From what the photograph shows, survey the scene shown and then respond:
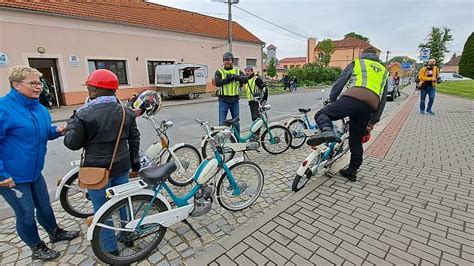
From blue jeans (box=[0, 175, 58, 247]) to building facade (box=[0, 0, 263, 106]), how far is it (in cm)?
1302

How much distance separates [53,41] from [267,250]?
613 inches

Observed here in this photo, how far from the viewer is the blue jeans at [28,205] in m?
2.22

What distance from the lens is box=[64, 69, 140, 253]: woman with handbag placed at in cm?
197

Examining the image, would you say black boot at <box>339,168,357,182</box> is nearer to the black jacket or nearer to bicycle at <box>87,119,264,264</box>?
bicycle at <box>87,119,264,264</box>

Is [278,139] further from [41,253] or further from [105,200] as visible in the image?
[41,253]

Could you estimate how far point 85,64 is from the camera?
14.5 meters

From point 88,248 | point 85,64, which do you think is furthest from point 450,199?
point 85,64

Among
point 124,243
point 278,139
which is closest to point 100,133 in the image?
point 124,243

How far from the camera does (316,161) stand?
3.91m

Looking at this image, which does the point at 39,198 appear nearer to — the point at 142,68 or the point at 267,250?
the point at 267,250

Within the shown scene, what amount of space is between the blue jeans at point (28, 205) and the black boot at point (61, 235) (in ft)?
0.53

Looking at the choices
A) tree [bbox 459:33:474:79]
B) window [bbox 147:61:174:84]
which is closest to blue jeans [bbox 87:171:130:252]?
window [bbox 147:61:174:84]

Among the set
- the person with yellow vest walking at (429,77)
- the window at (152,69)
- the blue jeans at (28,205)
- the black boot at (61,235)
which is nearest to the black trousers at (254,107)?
the black boot at (61,235)

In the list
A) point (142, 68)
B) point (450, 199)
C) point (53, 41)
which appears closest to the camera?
point (450, 199)
